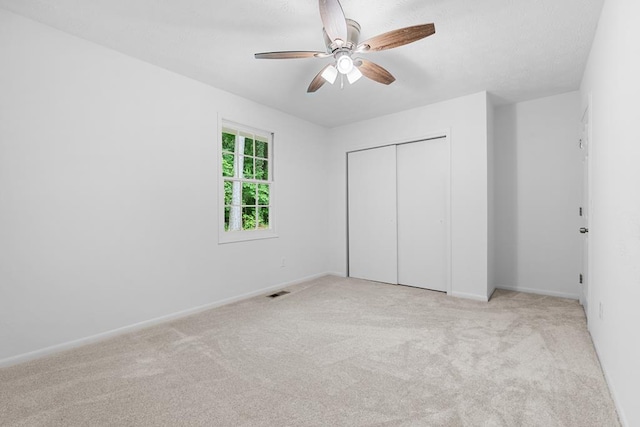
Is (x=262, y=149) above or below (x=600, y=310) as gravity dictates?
above

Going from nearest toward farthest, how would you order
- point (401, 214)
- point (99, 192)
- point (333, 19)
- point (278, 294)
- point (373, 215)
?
point (333, 19) → point (99, 192) → point (278, 294) → point (401, 214) → point (373, 215)

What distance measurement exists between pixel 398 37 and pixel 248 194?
2.63m

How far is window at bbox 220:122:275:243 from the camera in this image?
3.68 m

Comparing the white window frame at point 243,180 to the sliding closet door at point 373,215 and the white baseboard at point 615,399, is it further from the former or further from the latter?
the white baseboard at point 615,399

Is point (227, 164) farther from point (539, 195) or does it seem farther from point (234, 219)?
point (539, 195)

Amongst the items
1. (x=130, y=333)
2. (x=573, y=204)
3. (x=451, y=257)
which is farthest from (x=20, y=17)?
(x=573, y=204)

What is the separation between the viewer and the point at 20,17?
216 centimetres

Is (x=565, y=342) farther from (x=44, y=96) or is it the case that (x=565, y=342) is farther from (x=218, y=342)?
(x=44, y=96)

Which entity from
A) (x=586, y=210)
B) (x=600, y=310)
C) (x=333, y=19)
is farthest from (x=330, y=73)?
(x=586, y=210)

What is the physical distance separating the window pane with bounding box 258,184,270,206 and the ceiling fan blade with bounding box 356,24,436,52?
236cm

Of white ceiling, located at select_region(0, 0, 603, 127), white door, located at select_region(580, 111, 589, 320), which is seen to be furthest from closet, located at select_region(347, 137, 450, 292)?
white door, located at select_region(580, 111, 589, 320)

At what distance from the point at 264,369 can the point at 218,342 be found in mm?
626

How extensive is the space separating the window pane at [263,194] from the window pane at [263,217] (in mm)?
71

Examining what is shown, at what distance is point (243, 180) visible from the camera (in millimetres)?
3818
